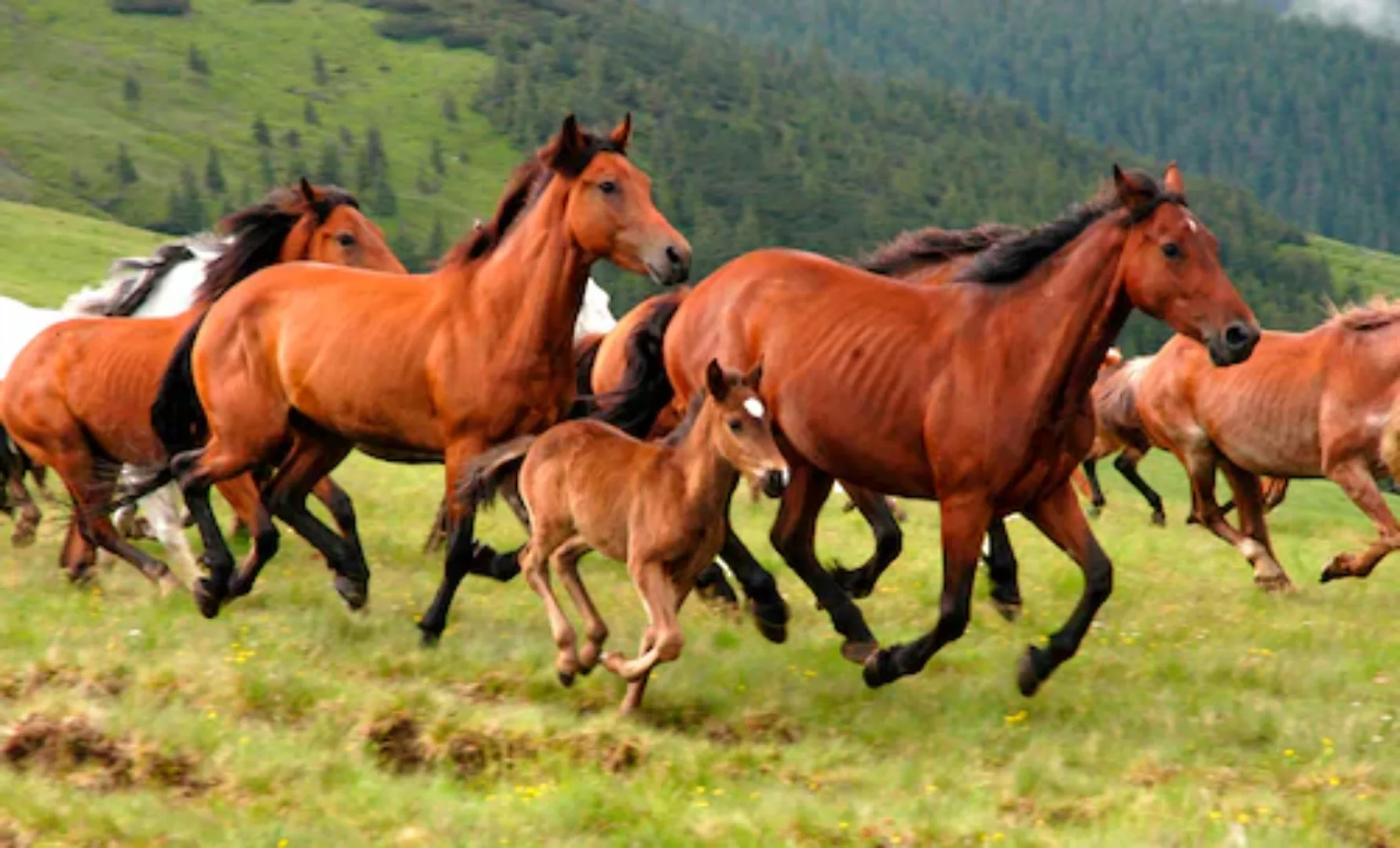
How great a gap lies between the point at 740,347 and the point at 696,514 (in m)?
1.63

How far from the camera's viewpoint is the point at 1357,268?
559ft

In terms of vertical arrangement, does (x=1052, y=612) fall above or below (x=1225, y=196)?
above

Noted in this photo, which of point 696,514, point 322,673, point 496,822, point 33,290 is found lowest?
point 33,290

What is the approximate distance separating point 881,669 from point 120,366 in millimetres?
6060

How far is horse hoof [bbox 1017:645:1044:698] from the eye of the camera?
30.2 ft

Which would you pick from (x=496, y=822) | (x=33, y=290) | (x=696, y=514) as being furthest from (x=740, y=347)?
(x=33, y=290)

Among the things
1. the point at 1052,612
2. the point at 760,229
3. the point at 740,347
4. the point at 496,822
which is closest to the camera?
the point at 496,822

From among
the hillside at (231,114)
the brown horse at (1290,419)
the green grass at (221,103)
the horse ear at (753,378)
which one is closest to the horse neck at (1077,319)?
the horse ear at (753,378)

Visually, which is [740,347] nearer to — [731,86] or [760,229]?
[760,229]

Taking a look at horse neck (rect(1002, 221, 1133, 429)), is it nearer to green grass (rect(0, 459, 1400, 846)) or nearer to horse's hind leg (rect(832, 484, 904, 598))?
green grass (rect(0, 459, 1400, 846))

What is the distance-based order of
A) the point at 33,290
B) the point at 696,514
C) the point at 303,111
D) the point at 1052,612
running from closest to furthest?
the point at 696,514 < the point at 1052,612 < the point at 33,290 < the point at 303,111

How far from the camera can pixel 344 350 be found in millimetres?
10023

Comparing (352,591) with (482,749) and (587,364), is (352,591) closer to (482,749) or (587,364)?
(482,749)

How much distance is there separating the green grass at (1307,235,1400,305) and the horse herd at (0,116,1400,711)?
155 m
